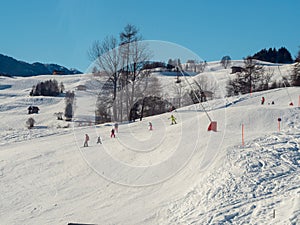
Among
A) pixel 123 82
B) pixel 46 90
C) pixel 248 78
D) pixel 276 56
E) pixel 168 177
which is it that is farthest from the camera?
pixel 276 56

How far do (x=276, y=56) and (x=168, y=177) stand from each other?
561 ft

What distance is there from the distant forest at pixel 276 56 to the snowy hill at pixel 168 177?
155842 mm

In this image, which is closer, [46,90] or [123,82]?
[123,82]

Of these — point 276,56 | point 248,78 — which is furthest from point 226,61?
point 248,78

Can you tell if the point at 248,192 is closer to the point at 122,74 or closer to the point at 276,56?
the point at 122,74

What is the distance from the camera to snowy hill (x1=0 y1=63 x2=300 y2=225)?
457 inches

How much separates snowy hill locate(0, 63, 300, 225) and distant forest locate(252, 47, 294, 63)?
155842 mm

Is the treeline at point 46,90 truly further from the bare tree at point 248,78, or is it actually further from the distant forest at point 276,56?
the distant forest at point 276,56

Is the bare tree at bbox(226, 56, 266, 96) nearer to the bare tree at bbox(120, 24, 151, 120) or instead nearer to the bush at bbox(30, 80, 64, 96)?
the bare tree at bbox(120, 24, 151, 120)

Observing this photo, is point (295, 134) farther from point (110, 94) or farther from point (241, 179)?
point (110, 94)

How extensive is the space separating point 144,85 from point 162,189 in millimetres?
22479

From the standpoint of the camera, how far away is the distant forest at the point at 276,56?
564 ft

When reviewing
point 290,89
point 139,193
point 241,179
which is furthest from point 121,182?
point 290,89

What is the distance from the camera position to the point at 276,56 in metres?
174
